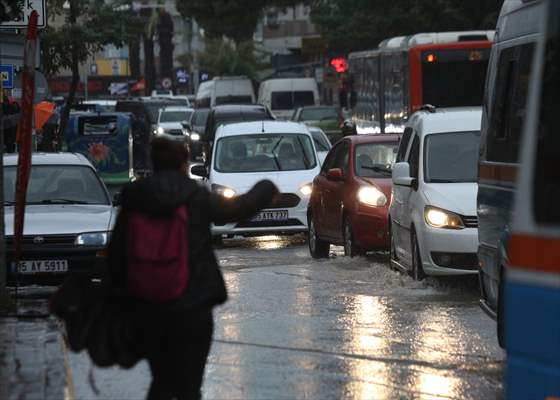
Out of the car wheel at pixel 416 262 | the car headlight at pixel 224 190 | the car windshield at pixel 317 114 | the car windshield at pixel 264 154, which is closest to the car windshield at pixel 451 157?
the car wheel at pixel 416 262

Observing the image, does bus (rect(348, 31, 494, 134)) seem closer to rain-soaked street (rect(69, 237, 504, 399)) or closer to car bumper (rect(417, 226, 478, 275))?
rain-soaked street (rect(69, 237, 504, 399))

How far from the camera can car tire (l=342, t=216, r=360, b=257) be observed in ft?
59.5

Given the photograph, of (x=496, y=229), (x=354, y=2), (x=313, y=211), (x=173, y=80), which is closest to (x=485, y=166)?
(x=496, y=229)

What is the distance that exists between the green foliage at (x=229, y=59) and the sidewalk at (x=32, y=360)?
3221 inches

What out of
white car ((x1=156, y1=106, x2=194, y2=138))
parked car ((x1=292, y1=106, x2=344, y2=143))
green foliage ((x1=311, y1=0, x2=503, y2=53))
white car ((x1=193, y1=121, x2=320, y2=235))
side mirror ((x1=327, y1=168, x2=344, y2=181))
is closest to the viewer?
side mirror ((x1=327, y1=168, x2=344, y2=181))

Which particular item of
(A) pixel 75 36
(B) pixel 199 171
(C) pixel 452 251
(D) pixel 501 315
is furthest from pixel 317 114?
(D) pixel 501 315

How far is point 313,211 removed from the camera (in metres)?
19.7

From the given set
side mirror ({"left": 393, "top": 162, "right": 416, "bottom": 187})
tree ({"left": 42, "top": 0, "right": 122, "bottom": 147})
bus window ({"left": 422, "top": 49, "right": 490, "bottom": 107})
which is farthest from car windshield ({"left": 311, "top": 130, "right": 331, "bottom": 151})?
side mirror ({"left": 393, "top": 162, "right": 416, "bottom": 187})

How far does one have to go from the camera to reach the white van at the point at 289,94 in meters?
57.1

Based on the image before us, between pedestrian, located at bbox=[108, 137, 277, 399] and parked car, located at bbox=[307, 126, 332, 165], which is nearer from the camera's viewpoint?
pedestrian, located at bbox=[108, 137, 277, 399]

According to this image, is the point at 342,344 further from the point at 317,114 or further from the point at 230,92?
the point at 230,92

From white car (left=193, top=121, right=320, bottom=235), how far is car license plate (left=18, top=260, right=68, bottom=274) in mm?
6613

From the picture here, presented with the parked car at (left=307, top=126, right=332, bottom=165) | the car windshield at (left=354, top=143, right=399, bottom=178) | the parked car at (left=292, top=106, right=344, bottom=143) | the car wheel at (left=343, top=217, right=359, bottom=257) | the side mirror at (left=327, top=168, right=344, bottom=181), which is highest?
the car windshield at (left=354, top=143, right=399, bottom=178)

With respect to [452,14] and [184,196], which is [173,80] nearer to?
[452,14]
